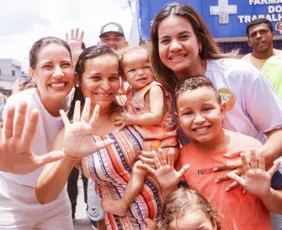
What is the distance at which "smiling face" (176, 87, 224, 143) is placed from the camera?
7.51ft

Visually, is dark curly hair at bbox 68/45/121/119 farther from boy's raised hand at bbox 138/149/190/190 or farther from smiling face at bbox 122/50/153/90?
boy's raised hand at bbox 138/149/190/190

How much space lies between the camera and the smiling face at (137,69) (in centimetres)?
287

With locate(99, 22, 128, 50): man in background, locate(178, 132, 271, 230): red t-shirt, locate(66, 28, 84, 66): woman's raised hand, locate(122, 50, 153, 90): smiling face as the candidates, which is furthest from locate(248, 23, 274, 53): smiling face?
locate(178, 132, 271, 230): red t-shirt

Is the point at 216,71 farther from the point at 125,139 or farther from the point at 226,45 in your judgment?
the point at 226,45

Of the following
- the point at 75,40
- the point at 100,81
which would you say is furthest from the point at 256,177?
the point at 75,40

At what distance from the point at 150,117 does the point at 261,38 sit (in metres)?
3.43

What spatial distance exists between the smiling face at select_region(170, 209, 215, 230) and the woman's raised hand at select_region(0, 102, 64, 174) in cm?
67

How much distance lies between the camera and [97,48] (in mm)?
2736

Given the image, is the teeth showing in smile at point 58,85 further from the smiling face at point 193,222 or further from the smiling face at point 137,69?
the smiling face at point 193,222

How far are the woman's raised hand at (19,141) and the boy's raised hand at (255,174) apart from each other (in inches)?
35.7

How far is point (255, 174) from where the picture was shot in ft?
6.84

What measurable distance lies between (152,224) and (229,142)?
0.60 m

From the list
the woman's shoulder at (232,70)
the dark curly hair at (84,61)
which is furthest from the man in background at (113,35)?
the woman's shoulder at (232,70)

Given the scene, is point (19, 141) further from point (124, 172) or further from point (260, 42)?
point (260, 42)
